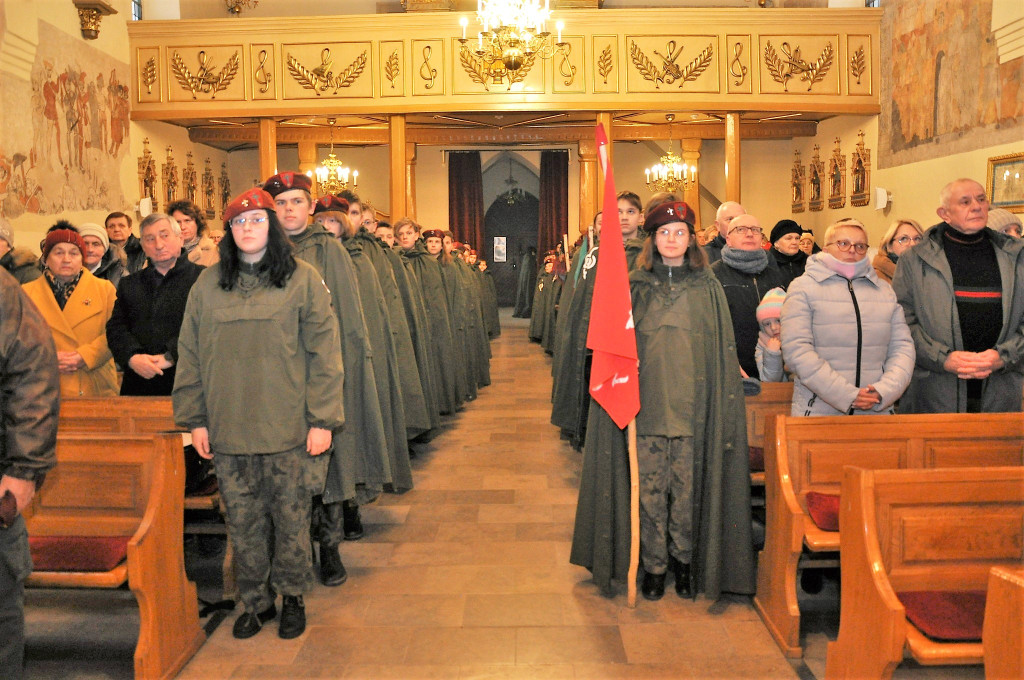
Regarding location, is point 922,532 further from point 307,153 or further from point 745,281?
point 307,153

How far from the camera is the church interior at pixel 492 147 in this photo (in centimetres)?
317

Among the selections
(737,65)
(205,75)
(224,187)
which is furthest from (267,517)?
(224,187)

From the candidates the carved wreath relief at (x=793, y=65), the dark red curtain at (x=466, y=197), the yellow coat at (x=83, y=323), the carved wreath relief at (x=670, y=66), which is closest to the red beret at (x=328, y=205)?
the yellow coat at (x=83, y=323)

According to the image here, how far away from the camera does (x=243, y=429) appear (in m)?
3.09

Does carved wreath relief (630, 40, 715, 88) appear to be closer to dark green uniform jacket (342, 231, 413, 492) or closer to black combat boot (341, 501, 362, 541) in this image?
dark green uniform jacket (342, 231, 413, 492)

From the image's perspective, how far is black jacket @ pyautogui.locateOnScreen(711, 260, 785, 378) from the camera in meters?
4.45

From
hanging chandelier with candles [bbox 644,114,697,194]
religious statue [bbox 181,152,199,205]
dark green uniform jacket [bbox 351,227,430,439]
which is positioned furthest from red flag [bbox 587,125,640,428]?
religious statue [bbox 181,152,199,205]

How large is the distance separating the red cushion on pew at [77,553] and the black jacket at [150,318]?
118cm

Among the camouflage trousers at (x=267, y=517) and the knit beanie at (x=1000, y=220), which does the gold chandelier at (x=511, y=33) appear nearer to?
the knit beanie at (x=1000, y=220)

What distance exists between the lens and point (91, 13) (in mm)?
9898

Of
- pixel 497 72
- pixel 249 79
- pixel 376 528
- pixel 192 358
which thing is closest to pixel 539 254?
pixel 249 79

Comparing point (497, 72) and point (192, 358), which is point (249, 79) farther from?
point (192, 358)

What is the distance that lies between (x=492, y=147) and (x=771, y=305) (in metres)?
15.5

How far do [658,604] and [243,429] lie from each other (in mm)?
1836
